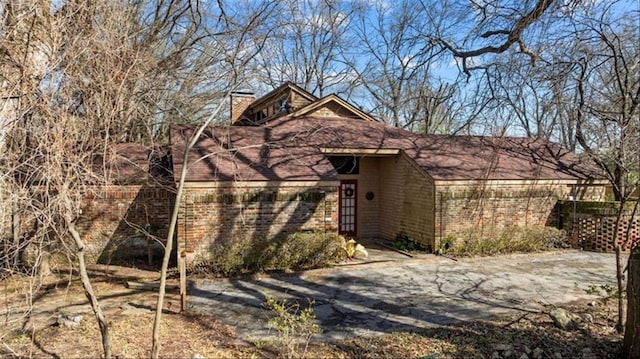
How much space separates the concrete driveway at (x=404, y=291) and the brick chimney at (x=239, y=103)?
1288 centimetres

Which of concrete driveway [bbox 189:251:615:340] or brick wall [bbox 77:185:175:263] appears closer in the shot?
concrete driveway [bbox 189:251:615:340]

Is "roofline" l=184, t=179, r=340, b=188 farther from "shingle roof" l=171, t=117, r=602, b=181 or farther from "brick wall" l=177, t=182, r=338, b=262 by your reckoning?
"shingle roof" l=171, t=117, r=602, b=181

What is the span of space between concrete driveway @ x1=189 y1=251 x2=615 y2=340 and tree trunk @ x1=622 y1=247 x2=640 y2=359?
6.77ft

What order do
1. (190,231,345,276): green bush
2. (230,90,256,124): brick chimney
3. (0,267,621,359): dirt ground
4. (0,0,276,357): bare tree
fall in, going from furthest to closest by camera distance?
(230,90,256,124): brick chimney
(190,231,345,276): green bush
(0,267,621,359): dirt ground
(0,0,276,357): bare tree

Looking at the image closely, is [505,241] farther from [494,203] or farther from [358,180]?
[358,180]

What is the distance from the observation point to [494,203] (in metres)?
14.5

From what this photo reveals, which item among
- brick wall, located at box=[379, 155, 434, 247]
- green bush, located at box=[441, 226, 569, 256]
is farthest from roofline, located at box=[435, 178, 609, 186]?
green bush, located at box=[441, 226, 569, 256]

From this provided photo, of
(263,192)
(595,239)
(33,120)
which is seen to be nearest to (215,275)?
(263,192)

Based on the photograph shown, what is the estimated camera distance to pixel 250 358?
5773 millimetres

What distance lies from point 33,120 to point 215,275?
633 cm

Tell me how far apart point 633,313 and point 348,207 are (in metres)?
10.9

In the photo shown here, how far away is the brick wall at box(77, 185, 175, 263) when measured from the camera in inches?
480

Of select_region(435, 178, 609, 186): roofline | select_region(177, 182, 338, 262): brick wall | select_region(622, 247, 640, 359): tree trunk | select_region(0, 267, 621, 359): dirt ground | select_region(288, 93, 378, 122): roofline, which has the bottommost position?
select_region(0, 267, 621, 359): dirt ground

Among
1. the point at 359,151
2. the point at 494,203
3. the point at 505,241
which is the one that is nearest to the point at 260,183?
the point at 359,151
